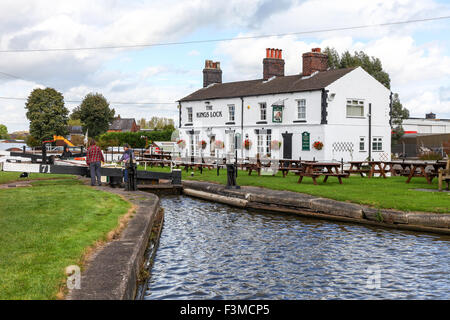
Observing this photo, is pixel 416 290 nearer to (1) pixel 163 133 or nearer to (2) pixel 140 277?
(2) pixel 140 277

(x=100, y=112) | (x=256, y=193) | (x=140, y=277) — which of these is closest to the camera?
(x=140, y=277)

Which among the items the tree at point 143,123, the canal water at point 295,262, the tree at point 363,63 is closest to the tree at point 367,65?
the tree at point 363,63

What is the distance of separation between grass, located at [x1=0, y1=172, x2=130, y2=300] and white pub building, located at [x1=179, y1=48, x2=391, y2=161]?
18.9 metres

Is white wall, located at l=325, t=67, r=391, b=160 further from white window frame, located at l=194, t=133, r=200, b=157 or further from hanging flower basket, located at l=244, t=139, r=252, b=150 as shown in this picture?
white window frame, located at l=194, t=133, r=200, b=157

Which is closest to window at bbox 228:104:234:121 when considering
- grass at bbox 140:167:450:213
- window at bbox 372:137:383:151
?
window at bbox 372:137:383:151

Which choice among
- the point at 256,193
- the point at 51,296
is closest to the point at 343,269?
the point at 51,296

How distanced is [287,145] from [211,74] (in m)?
14.6

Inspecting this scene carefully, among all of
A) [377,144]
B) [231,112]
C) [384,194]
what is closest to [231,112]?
[231,112]

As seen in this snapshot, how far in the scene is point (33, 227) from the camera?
391 inches

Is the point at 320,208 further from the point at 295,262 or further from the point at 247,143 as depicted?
the point at 247,143

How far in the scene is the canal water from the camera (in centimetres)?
805

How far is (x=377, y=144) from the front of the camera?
115 feet

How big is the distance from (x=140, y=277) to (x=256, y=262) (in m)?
2.48

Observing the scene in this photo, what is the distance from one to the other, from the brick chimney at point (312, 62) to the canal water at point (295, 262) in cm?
2325
